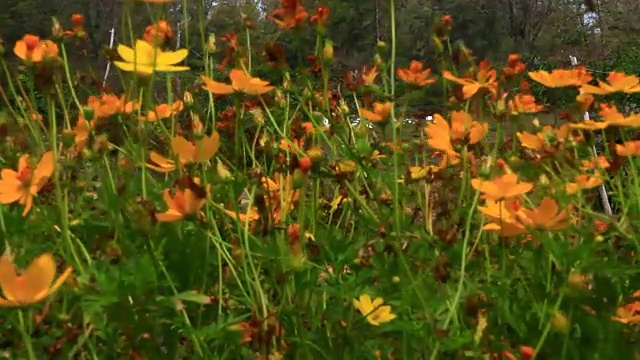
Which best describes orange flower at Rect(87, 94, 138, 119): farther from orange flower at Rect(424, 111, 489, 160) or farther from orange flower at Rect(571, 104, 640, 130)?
orange flower at Rect(571, 104, 640, 130)

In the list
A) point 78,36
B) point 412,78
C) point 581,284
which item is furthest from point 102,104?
point 581,284

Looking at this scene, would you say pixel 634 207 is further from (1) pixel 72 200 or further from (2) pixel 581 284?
(1) pixel 72 200

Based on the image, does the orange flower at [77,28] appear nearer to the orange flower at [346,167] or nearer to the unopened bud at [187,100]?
the unopened bud at [187,100]

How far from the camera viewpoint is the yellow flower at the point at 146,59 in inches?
28.9

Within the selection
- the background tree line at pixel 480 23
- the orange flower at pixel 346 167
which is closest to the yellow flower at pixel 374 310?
the orange flower at pixel 346 167

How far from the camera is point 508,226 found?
0.74 m

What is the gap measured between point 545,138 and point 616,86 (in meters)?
0.13

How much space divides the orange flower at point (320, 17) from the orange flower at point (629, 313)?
0.43m

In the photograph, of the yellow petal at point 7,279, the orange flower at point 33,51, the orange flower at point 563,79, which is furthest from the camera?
the orange flower at point 563,79

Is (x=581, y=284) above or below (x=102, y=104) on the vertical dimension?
below

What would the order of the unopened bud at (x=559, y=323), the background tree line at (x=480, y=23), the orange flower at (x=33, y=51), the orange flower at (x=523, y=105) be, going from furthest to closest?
the background tree line at (x=480, y=23) < the orange flower at (x=523, y=105) < the orange flower at (x=33, y=51) < the unopened bud at (x=559, y=323)

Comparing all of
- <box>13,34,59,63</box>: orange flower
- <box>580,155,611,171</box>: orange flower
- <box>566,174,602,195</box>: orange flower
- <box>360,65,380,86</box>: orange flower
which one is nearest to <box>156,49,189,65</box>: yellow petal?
<box>13,34,59,63</box>: orange flower

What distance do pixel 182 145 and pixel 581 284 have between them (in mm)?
360

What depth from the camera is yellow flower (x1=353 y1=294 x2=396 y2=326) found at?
27.7 inches
